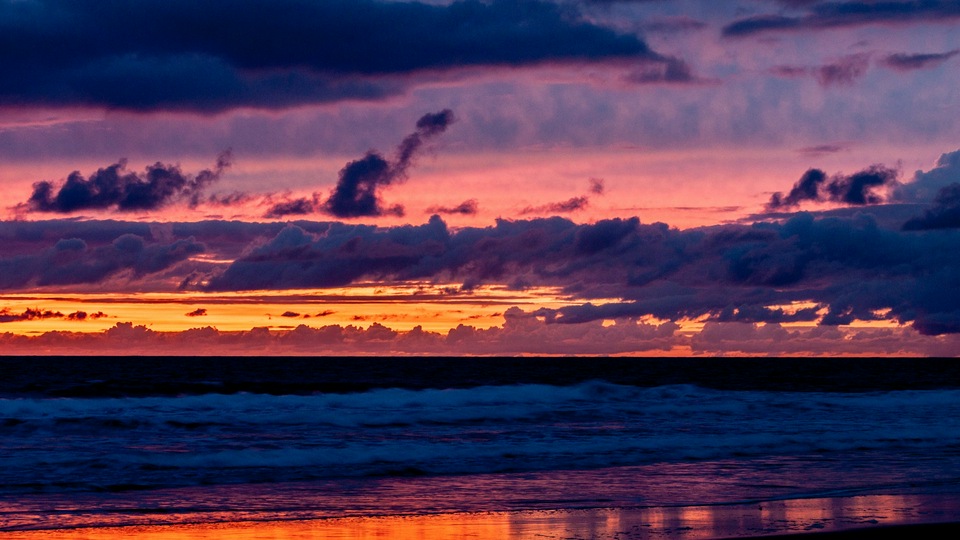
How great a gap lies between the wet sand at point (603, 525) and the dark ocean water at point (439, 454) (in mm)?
677

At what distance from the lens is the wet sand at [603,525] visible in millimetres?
12398

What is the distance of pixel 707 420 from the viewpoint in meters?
30.7

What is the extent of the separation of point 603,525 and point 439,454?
29.8 ft

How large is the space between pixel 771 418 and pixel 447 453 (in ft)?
44.0

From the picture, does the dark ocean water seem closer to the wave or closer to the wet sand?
the wave

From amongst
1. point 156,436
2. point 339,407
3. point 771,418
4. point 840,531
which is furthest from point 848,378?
point 840,531

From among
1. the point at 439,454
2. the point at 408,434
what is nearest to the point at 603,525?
the point at 439,454

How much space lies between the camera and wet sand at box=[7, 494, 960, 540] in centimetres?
Answer: 1240

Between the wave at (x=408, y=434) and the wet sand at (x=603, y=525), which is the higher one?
the wave at (x=408, y=434)

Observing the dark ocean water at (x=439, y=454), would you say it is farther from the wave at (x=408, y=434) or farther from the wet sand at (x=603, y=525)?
the wet sand at (x=603, y=525)

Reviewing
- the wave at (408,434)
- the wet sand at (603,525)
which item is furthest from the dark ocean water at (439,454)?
the wet sand at (603,525)

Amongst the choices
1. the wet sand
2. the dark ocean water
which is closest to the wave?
the dark ocean water

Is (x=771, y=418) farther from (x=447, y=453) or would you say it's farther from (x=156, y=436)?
(x=156, y=436)

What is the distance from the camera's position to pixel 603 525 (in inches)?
513
